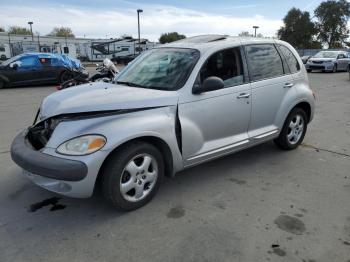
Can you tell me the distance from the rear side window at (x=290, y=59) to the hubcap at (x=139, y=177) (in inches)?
112

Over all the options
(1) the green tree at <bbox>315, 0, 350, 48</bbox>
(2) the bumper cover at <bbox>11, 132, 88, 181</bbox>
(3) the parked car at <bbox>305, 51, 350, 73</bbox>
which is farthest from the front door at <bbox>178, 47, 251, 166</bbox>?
(1) the green tree at <bbox>315, 0, 350, 48</bbox>

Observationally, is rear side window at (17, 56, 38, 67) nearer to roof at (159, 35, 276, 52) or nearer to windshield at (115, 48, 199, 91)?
windshield at (115, 48, 199, 91)

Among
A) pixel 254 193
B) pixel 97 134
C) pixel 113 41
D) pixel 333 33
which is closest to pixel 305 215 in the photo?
pixel 254 193

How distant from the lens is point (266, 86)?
482 cm

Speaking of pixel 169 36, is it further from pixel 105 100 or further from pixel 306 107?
pixel 105 100

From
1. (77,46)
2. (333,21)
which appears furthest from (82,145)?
(333,21)

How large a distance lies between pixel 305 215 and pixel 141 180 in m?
1.71

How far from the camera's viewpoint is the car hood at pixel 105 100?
3.55 meters

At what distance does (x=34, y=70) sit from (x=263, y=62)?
1308 cm

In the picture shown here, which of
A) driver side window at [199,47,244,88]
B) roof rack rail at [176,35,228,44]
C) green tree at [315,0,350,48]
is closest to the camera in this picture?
driver side window at [199,47,244,88]

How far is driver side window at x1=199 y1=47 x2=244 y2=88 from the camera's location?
4.23 meters

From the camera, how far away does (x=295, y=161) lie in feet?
16.9

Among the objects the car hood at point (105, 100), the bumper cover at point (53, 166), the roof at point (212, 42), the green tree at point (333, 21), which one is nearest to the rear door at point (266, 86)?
the roof at point (212, 42)

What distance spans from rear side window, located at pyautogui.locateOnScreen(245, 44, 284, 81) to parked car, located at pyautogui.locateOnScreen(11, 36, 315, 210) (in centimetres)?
1
